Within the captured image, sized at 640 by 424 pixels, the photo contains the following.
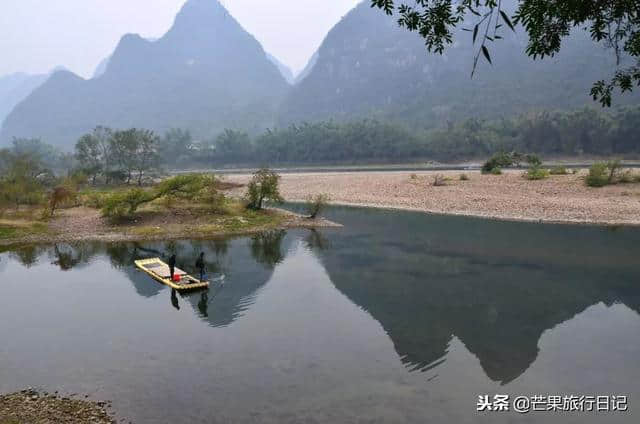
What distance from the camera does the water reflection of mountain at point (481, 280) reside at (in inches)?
763

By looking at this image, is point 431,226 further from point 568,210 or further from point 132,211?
point 132,211

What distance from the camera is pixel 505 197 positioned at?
54.9 metres

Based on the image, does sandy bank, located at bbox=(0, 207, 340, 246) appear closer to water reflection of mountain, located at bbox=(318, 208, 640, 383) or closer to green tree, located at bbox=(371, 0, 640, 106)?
water reflection of mountain, located at bbox=(318, 208, 640, 383)

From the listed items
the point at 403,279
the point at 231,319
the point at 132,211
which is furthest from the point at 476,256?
the point at 132,211

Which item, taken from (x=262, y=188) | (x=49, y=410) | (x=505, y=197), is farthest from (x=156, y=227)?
(x=505, y=197)

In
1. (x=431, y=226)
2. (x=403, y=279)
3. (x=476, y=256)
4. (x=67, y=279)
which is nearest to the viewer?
(x=403, y=279)

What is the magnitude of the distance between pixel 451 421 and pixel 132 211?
130 ft

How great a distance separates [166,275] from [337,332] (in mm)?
12032

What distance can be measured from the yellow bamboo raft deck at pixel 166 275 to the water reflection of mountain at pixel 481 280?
789cm

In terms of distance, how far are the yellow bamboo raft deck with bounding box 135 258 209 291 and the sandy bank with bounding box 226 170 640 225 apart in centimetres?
3076

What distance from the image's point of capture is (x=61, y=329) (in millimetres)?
21031

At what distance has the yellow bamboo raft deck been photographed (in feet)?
84.5

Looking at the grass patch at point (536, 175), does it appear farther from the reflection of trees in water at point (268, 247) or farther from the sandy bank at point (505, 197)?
the reflection of trees in water at point (268, 247)

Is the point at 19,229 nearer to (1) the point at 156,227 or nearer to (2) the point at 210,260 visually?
(1) the point at 156,227
